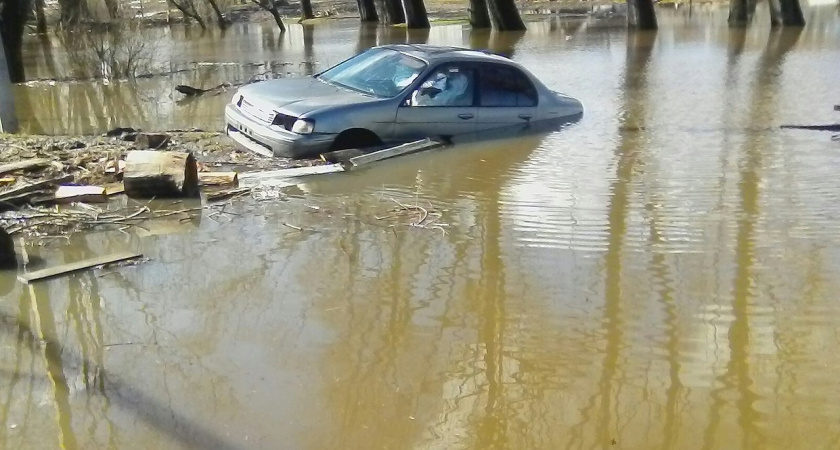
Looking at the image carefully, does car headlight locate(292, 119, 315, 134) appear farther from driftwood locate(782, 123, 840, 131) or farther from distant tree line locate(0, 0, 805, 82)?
distant tree line locate(0, 0, 805, 82)

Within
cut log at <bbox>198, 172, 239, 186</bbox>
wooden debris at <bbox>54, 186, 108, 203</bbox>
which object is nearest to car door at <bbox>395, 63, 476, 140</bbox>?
cut log at <bbox>198, 172, 239, 186</bbox>

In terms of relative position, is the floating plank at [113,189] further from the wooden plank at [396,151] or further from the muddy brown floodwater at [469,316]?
the wooden plank at [396,151]

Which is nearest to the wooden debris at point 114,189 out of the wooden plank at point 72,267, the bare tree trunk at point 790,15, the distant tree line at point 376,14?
the wooden plank at point 72,267

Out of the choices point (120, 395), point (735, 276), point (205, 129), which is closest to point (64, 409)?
point (120, 395)

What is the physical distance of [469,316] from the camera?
566 cm

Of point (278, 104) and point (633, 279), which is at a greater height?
point (278, 104)

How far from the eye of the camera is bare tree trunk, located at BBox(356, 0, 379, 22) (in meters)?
43.2

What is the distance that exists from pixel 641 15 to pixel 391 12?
12.1 m

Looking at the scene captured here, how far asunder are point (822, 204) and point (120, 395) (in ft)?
21.9

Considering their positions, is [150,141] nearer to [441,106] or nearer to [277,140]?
[277,140]

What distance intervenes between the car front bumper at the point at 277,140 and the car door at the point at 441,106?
1.11m

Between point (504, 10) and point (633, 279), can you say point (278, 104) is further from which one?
point (504, 10)

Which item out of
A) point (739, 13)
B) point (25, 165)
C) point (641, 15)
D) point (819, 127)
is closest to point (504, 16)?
point (641, 15)

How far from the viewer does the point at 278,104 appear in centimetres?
975
